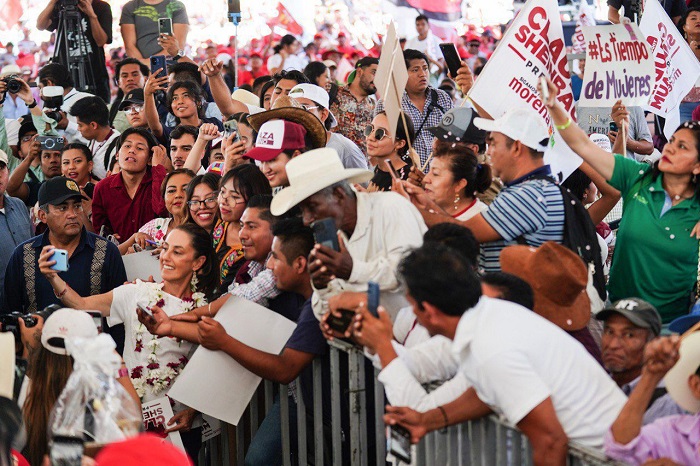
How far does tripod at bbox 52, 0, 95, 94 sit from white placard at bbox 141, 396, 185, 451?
6.80 metres

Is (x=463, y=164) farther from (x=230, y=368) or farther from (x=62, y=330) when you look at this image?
(x=62, y=330)

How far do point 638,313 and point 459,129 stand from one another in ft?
5.50

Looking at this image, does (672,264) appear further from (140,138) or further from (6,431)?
(140,138)

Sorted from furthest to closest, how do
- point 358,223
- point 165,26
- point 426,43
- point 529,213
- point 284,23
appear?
1. point 284,23
2. point 426,43
3. point 165,26
4. point 529,213
5. point 358,223

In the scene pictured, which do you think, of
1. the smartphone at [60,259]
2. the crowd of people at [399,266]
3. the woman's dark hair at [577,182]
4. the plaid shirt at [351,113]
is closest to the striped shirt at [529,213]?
the crowd of people at [399,266]

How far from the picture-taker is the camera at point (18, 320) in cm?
537

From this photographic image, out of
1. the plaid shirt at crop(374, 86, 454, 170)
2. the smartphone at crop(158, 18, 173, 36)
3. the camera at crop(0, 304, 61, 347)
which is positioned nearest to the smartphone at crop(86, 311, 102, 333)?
the camera at crop(0, 304, 61, 347)

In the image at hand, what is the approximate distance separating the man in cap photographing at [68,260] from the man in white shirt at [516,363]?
3570 mm

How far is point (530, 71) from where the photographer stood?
6.18 m

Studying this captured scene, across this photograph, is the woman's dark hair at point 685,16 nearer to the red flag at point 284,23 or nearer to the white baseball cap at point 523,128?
the white baseball cap at point 523,128

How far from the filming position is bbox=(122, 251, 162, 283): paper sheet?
702 centimetres

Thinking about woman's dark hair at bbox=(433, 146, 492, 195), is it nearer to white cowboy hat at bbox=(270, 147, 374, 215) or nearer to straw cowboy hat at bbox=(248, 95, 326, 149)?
white cowboy hat at bbox=(270, 147, 374, 215)

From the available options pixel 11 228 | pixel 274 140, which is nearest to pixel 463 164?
pixel 274 140

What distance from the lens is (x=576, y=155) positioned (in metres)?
6.07
